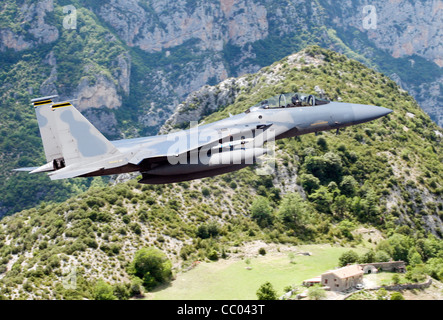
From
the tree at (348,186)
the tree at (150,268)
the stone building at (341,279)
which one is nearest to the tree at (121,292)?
the tree at (150,268)

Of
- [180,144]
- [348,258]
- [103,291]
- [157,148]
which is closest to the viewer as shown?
[157,148]

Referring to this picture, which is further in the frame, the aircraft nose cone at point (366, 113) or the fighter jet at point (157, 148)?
the aircraft nose cone at point (366, 113)

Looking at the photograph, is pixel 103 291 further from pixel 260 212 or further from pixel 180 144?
pixel 260 212

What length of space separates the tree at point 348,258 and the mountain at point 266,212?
4704 mm

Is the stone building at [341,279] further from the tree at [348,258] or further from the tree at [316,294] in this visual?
the tree at [348,258]

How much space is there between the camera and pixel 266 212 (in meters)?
67.5

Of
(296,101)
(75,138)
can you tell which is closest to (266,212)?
(296,101)

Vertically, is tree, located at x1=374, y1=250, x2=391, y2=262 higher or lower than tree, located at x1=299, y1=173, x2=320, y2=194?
lower

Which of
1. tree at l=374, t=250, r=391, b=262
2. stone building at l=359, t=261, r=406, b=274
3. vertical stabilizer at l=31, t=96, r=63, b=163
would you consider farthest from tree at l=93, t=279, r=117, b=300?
tree at l=374, t=250, r=391, b=262

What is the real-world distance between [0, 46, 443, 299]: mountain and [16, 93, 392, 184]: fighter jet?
20378 mm

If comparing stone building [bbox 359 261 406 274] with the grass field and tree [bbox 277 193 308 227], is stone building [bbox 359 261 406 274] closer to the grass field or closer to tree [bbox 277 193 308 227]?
the grass field

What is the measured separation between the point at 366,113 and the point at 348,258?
21568 mm

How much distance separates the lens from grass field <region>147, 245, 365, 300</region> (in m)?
47.9

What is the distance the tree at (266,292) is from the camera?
146 ft
